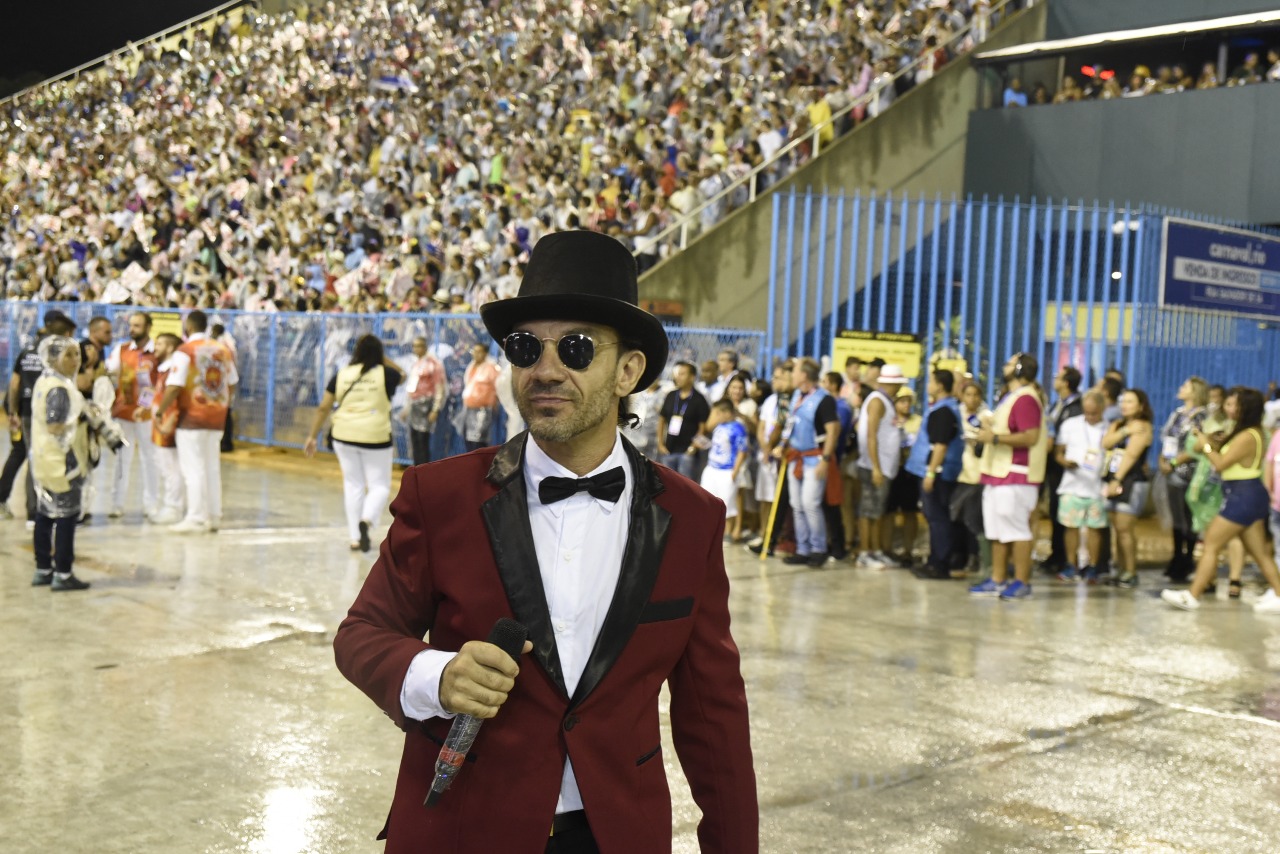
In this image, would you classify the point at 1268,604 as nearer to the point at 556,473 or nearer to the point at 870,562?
the point at 870,562

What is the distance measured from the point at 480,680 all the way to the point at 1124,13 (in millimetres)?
19647

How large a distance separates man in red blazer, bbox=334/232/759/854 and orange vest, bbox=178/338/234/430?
29.2ft

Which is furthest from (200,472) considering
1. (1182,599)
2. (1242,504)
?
(1242,504)

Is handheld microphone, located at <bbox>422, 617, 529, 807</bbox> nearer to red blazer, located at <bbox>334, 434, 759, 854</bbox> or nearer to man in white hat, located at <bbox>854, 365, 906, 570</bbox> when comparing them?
red blazer, located at <bbox>334, 434, 759, 854</bbox>

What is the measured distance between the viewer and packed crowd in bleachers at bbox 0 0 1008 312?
61.3 feet

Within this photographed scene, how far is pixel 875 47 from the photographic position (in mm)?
18969

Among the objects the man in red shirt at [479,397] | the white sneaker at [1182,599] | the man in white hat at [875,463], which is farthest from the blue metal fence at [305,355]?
the white sneaker at [1182,599]

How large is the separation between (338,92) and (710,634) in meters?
27.2

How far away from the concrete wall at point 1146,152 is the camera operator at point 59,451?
1390 centimetres

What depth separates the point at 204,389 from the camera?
11.0 m

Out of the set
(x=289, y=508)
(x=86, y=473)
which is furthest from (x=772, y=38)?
(x=86, y=473)

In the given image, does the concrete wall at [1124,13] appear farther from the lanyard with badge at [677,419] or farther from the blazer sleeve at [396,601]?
the blazer sleeve at [396,601]

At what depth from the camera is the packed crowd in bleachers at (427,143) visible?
735 inches

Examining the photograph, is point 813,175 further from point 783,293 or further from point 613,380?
point 613,380
